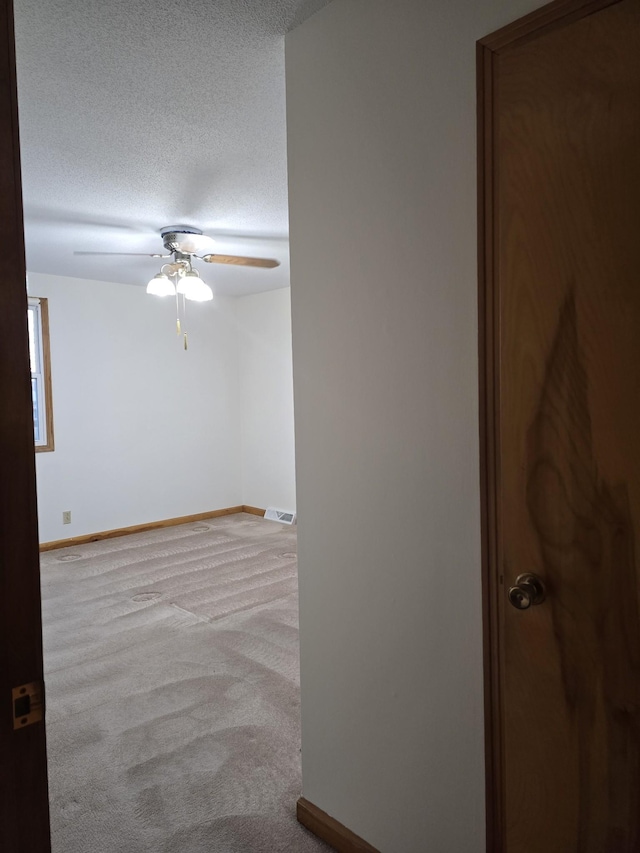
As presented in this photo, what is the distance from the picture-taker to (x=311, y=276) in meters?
1.73

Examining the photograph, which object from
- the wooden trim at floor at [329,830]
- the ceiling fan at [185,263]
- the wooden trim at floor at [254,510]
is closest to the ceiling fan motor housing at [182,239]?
the ceiling fan at [185,263]

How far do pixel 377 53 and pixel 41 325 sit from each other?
4.44 m

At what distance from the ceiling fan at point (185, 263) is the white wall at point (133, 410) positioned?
4.79ft

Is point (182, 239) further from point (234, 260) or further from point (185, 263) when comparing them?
point (234, 260)

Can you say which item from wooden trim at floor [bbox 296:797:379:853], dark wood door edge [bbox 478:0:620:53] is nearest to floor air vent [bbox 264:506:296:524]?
wooden trim at floor [bbox 296:797:379:853]

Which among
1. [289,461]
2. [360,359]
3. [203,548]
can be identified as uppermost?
[360,359]

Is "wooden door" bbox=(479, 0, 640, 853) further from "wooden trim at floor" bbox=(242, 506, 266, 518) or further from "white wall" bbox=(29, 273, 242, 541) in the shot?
"wooden trim at floor" bbox=(242, 506, 266, 518)

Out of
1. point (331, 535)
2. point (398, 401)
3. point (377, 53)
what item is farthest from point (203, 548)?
point (377, 53)

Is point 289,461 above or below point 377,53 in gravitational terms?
below

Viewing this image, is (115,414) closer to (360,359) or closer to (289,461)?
(289,461)

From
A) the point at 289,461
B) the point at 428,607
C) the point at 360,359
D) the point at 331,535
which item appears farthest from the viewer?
the point at 289,461

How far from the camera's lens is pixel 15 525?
0.81m

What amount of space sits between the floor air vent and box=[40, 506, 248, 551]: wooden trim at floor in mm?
167

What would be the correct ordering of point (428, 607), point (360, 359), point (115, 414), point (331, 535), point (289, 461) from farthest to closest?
point (289, 461) → point (115, 414) → point (331, 535) → point (360, 359) → point (428, 607)
